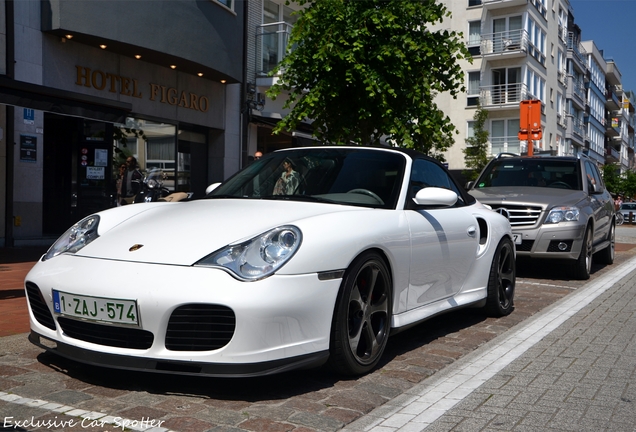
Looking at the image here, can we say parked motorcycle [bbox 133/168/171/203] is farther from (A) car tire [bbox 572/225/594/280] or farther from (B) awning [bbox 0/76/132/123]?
(A) car tire [bbox 572/225/594/280]

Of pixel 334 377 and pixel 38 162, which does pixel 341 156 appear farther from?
pixel 38 162

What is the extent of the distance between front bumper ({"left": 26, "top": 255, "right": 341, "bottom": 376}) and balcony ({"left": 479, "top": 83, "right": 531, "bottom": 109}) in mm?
42594

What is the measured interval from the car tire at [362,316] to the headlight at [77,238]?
1.53 meters

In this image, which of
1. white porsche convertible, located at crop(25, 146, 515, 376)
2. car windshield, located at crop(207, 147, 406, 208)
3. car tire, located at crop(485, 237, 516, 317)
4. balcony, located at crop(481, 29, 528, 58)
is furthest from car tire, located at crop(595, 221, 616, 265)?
balcony, located at crop(481, 29, 528, 58)

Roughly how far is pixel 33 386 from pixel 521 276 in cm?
775

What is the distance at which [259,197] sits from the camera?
4.78 meters

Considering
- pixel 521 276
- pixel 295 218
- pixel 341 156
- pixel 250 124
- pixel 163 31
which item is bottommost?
pixel 521 276

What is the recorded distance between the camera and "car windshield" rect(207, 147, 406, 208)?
4684 millimetres

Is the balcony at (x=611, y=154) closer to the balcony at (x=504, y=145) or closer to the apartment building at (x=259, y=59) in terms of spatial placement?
the balcony at (x=504, y=145)

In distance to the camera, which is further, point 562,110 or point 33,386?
point 562,110

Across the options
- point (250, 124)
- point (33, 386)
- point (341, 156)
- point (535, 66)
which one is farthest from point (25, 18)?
point (535, 66)

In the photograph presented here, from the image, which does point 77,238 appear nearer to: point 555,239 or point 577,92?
point 555,239

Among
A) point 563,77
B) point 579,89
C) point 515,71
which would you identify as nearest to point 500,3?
point 515,71

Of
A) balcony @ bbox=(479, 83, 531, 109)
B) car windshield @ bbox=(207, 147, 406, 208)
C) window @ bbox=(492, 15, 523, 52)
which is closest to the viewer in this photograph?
car windshield @ bbox=(207, 147, 406, 208)
